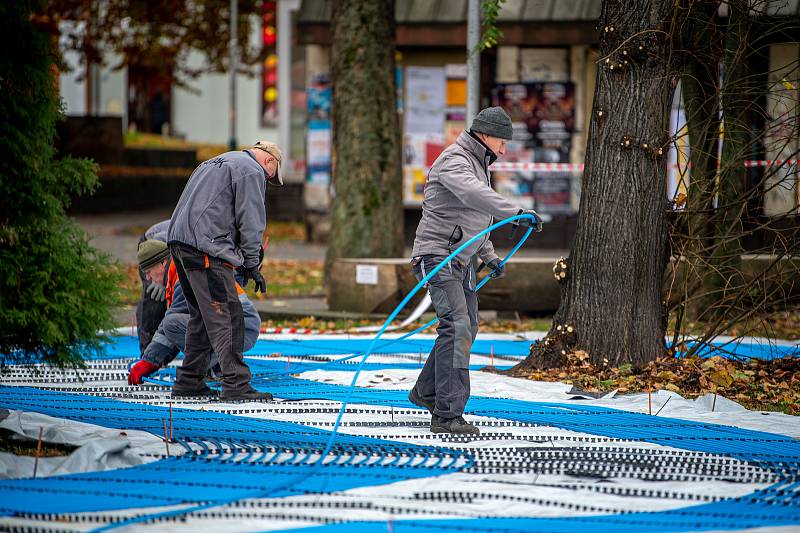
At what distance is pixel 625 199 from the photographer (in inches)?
364

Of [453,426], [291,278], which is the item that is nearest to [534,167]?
[291,278]

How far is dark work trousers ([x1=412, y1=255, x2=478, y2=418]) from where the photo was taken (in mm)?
7266

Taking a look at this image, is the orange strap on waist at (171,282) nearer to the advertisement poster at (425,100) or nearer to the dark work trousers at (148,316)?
the dark work trousers at (148,316)

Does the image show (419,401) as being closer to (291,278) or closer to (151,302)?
(151,302)

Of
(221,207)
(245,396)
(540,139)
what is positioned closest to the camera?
(221,207)

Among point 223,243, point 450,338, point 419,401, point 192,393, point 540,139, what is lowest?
point 192,393

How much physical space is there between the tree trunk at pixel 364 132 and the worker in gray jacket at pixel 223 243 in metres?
6.30

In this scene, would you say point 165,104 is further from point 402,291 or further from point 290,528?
point 290,528

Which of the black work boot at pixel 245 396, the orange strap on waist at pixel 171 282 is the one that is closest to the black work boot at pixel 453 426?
the black work boot at pixel 245 396

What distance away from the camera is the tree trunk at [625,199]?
30.2ft

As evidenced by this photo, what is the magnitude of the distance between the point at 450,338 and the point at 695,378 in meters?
2.45

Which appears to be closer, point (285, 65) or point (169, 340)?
point (169, 340)

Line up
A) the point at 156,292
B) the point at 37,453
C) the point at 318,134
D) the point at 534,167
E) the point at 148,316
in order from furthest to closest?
1. the point at 318,134
2. the point at 534,167
3. the point at 148,316
4. the point at 156,292
5. the point at 37,453

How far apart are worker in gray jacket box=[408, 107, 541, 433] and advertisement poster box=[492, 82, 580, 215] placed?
13.3m
